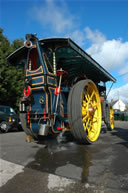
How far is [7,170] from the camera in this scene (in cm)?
247

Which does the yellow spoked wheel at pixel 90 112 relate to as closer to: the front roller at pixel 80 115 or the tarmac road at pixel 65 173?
the front roller at pixel 80 115

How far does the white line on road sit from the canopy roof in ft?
8.81

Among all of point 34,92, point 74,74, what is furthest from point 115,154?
point 74,74

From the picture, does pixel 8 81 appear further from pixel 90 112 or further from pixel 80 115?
pixel 80 115

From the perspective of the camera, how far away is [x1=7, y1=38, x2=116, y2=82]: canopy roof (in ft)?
12.3

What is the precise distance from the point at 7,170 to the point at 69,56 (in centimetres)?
309

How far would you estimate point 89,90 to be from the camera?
4.35 metres

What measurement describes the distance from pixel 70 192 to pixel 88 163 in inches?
38.8

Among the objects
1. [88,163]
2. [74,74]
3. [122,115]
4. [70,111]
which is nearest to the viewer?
[88,163]

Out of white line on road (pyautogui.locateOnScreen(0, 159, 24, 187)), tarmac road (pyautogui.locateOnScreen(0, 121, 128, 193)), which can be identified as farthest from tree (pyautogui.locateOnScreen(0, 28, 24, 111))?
tarmac road (pyautogui.locateOnScreen(0, 121, 128, 193))

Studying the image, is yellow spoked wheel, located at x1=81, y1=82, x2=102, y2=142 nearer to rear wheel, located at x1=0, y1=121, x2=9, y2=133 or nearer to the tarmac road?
the tarmac road

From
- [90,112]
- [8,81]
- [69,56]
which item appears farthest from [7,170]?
[8,81]

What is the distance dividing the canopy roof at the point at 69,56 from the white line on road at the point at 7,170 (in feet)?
8.81

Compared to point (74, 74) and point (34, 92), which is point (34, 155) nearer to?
point (34, 92)
